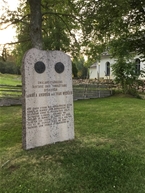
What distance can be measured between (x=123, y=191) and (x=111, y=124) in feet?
14.9

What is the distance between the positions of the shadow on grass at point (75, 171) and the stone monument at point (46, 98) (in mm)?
428

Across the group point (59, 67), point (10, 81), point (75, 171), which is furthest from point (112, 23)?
point (10, 81)

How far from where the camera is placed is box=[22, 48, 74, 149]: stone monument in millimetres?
5016

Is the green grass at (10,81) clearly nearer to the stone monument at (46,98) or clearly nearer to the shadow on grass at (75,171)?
the stone monument at (46,98)

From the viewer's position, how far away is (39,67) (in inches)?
204

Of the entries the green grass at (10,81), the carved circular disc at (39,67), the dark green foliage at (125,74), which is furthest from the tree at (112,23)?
the green grass at (10,81)

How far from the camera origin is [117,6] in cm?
996

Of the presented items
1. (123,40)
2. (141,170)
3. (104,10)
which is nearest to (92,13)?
(104,10)

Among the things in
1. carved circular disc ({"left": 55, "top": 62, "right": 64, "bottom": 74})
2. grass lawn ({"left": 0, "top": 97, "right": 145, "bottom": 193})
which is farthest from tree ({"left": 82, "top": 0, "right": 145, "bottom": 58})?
grass lawn ({"left": 0, "top": 97, "right": 145, "bottom": 193})

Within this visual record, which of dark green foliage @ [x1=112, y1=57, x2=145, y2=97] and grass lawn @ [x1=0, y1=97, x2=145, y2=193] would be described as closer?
grass lawn @ [x1=0, y1=97, x2=145, y2=193]

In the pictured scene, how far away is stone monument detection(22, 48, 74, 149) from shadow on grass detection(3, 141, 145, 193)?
16.8 inches

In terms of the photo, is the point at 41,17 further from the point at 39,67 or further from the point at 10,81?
the point at 10,81

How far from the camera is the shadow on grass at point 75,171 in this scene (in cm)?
352

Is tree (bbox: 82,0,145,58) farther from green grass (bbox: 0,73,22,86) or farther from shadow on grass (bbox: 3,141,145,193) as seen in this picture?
green grass (bbox: 0,73,22,86)
